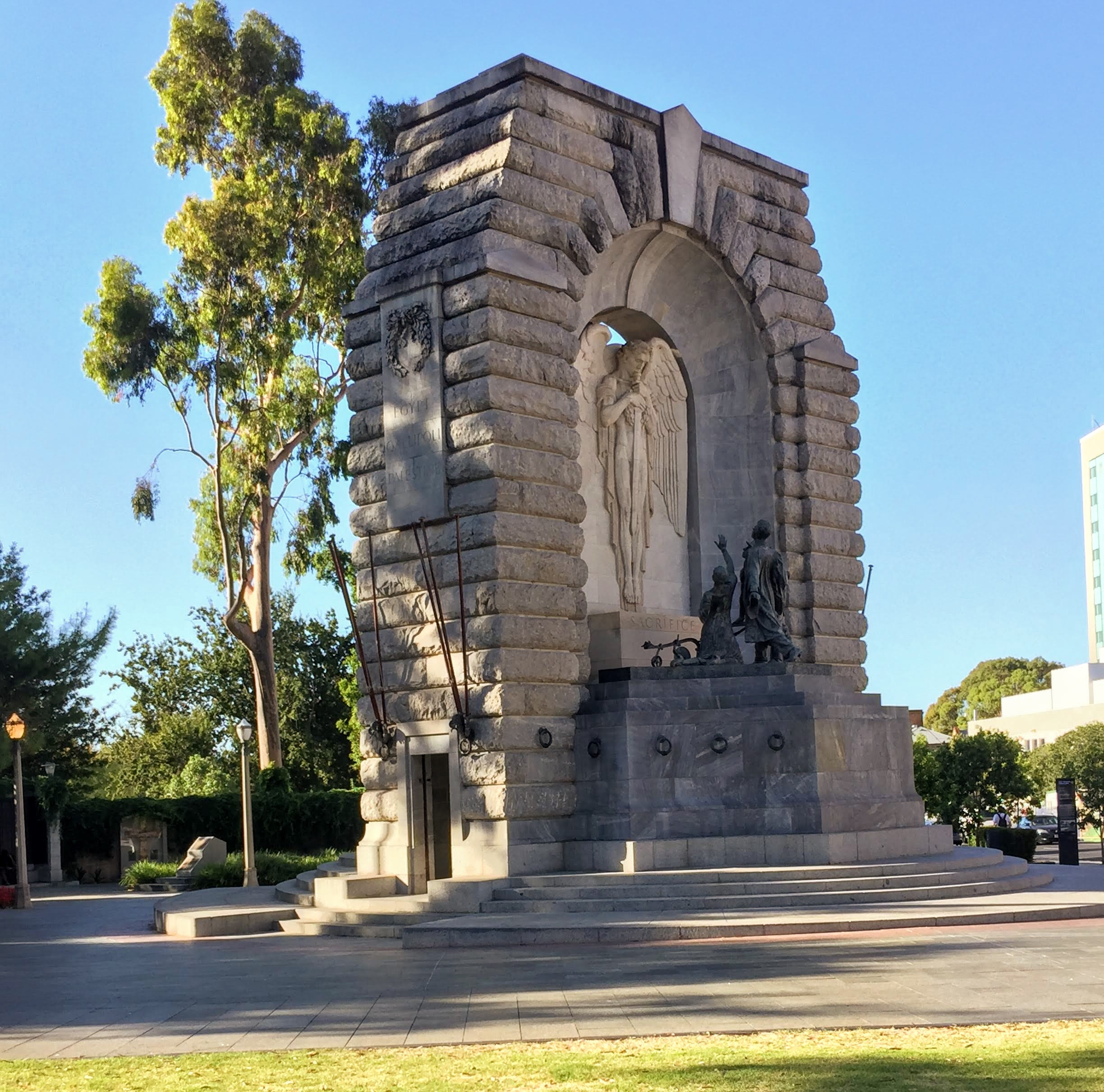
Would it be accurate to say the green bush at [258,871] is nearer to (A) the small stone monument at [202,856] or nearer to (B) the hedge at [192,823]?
(A) the small stone monument at [202,856]

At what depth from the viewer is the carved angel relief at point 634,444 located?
2417cm

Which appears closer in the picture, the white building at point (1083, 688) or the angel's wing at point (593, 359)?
the angel's wing at point (593, 359)

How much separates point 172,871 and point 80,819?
7.27 meters

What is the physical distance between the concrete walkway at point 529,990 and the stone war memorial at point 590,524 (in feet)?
12.4

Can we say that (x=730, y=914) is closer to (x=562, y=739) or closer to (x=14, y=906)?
(x=562, y=739)

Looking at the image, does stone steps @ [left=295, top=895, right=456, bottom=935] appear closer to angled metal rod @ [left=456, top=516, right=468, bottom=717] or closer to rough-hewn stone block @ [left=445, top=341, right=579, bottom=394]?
angled metal rod @ [left=456, top=516, right=468, bottom=717]

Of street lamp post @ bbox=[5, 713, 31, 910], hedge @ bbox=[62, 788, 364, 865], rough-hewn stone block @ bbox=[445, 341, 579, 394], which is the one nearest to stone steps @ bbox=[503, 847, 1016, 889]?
rough-hewn stone block @ bbox=[445, 341, 579, 394]

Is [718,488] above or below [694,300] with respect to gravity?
below

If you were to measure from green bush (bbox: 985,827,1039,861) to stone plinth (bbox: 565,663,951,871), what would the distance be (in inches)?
344

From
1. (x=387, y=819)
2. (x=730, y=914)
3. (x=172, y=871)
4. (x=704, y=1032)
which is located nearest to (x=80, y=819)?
(x=172, y=871)

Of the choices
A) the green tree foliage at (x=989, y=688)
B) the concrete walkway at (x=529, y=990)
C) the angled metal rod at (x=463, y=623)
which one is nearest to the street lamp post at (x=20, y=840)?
the concrete walkway at (x=529, y=990)

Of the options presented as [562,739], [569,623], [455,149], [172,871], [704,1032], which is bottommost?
[172,871]

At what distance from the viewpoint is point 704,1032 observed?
10.4 m

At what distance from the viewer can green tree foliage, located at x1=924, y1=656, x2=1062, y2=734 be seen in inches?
4552
